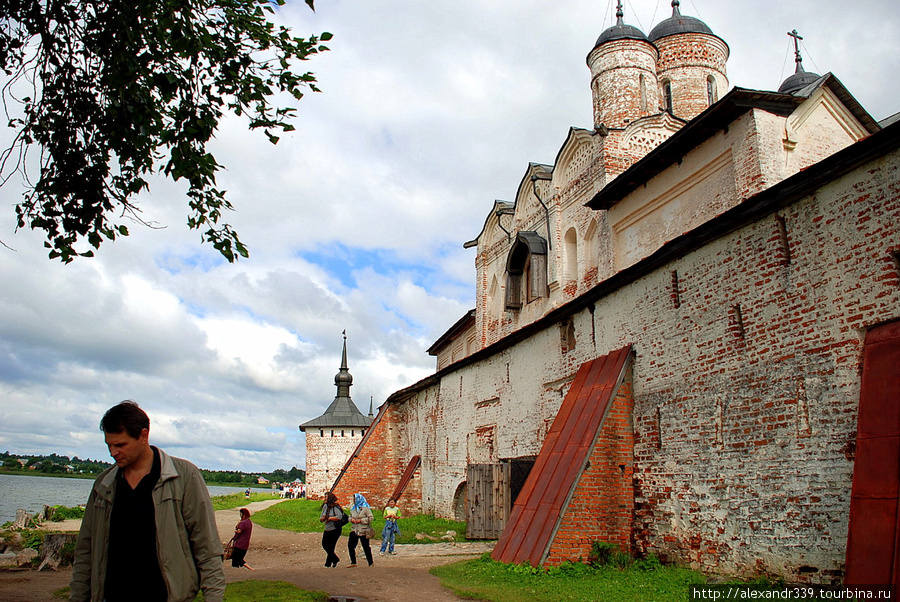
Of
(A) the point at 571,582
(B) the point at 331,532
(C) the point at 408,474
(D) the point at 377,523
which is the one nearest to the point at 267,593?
(A) the point at 571,582

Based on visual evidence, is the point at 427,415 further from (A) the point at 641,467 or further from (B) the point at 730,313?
(B) the point at 730,313

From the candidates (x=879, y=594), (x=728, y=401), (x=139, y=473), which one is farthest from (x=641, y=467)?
(x=139, y=473)

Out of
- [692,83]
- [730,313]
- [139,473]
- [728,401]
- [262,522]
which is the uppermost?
[692,83]

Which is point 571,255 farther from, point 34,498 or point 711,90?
point 34,498

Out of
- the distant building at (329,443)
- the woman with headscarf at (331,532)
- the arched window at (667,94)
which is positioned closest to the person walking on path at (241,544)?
the woman with headscarf at (331,532)

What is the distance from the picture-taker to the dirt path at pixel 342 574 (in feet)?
27.8

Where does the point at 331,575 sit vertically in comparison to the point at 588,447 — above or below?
below

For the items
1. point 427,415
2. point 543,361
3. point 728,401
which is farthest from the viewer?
point 427,415

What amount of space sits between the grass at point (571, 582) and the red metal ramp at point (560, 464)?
376 millimetres

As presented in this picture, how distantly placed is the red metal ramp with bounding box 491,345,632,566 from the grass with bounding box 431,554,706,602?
1.23ft

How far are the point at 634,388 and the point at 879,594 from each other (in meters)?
5.18

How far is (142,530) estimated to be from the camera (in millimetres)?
3369

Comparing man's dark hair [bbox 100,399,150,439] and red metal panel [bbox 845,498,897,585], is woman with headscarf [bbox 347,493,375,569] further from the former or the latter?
man's dark hair [bbox 100,399,150,439]

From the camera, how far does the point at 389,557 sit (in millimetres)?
13008
